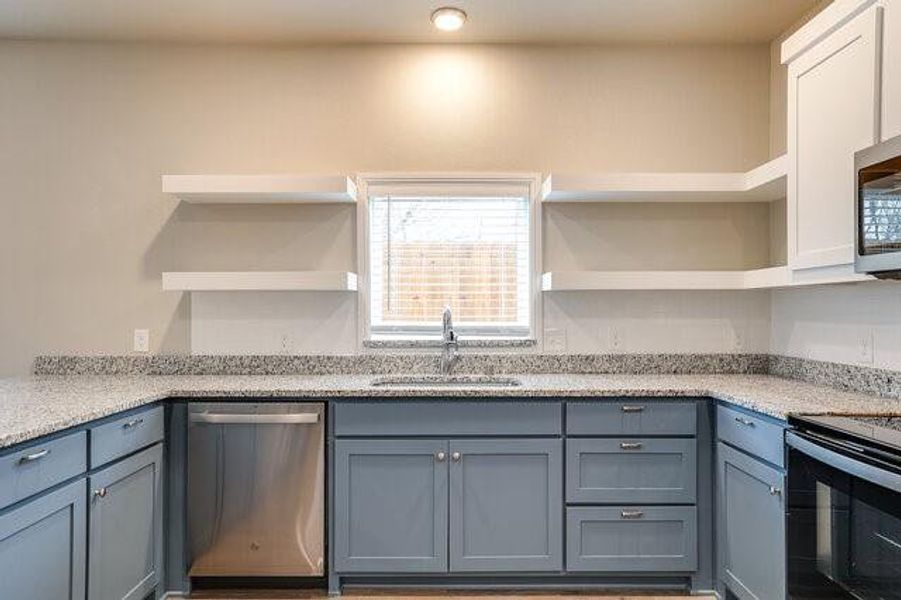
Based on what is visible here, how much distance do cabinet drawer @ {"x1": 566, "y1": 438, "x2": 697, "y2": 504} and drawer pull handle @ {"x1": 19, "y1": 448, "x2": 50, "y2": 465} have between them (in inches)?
72.4

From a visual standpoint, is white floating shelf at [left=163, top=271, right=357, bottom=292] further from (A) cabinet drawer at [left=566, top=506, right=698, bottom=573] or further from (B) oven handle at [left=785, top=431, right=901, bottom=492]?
(B) oven handle at [left=785, top=431, right=901, bottom=492]

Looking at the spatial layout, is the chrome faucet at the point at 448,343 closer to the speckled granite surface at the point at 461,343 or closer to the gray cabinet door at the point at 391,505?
the speckled granite surface at the point at 461,343

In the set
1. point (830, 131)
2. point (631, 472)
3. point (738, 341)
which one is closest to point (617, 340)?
point (738, 341)

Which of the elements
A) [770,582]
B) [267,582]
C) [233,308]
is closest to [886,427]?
[770,582]

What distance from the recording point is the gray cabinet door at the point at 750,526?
194 centimetres

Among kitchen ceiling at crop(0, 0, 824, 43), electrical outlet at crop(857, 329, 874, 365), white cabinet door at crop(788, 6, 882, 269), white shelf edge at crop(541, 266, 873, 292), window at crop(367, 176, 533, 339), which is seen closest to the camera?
white cabinet door at crop(788, 6, 882, 269)

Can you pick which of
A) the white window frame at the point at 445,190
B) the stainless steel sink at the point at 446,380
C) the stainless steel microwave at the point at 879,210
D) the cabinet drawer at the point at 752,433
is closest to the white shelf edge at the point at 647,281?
the white window frame at the point at 445,190

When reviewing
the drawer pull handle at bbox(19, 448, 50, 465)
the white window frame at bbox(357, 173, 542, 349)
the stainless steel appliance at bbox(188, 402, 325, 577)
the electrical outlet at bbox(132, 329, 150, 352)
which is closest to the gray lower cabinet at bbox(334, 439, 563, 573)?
the stainless steel appliance at bbox(188, 402, 325, 577)

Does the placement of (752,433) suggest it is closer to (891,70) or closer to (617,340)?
(617,340)

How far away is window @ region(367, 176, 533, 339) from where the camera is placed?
3.01 meters

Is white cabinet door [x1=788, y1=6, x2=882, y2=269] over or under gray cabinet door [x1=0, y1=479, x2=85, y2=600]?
over

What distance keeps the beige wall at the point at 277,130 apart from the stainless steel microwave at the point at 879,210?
4.07 ft

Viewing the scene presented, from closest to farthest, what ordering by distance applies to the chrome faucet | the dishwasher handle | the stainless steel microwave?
the stainless steel microwave
the dishwasher handle
the chrome faucet

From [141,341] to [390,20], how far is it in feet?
6.66
